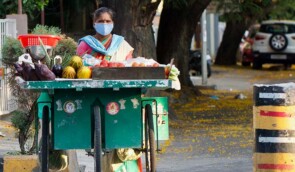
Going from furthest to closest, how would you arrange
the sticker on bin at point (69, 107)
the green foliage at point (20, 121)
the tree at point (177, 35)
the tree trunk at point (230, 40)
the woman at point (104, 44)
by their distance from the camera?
the tree trunk at point (230, 40) → the tree at point (177, 35) → the green foliage at point (20, 121) → the woman at point (104, 44) → the sticker on bin at point (69, 107)

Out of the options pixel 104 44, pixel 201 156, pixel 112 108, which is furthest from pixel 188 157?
pixel 112 108

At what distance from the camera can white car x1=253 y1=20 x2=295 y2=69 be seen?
3291 cm

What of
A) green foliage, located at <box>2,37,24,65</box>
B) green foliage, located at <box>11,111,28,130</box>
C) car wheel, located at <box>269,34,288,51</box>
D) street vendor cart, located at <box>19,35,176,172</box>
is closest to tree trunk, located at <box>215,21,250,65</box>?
car wheel, located at <box>269,34,288,51</box>

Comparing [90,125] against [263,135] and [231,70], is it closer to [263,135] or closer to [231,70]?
[263,135]

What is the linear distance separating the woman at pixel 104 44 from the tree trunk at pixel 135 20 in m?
7.00

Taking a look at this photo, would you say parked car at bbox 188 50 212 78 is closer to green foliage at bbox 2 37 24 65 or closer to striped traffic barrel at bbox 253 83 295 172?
green foliage at bbox 2 37 24 65

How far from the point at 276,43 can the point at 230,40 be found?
3.35 meters

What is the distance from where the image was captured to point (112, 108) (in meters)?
8.24

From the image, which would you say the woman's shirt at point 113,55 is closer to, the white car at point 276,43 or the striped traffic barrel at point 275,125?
the striped traffic barrel at point 275,125

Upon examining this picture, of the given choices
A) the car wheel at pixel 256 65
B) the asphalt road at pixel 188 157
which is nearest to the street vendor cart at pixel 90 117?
the asphalt road at pixel 188 157

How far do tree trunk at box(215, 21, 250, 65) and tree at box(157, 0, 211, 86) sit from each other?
13117 mm

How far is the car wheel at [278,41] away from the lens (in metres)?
32.8

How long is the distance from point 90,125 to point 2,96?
7.64 metres

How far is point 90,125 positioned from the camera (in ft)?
26.9
